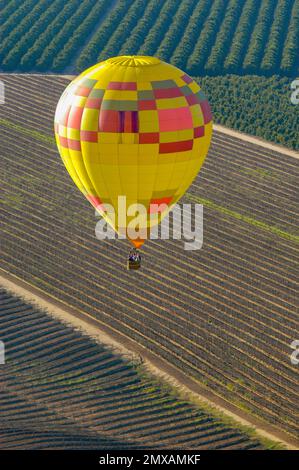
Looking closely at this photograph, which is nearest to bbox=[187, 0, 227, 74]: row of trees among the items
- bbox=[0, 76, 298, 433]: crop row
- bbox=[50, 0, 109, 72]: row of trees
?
bbox=[50, 0, 109, 72]: row of trees

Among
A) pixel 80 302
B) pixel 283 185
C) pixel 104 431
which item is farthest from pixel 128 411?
pixel 283 185

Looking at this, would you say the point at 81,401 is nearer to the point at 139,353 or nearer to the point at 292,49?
the point at 139,353

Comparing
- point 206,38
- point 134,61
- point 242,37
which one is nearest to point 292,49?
point 242,37

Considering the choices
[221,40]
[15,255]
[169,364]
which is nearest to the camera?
[169,364]

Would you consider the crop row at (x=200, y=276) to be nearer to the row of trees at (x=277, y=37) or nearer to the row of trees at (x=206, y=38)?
the row of trees at (x=206, y=38)

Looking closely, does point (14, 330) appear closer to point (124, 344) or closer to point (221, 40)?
point (124, 344)

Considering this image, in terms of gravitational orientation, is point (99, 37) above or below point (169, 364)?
above
